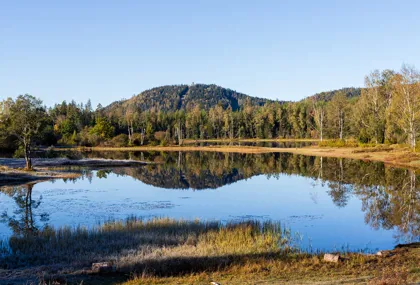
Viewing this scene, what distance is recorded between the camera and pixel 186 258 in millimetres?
12023

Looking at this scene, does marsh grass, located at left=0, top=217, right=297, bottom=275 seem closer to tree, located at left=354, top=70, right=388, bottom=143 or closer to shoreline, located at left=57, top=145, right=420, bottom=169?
shoreline, located at left=57, top=145, right=420, bottom=169

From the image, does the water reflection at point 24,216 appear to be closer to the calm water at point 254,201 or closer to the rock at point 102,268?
the calm water at point 254,201

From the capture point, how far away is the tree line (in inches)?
1535

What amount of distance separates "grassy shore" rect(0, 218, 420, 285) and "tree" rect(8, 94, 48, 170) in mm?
23436

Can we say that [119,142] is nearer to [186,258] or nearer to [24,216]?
[24,216]

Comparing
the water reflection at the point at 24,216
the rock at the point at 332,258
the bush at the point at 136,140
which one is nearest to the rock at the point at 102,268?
the rock at the point at 332,258

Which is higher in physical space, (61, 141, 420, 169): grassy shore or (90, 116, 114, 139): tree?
(90, 116, 114, 139): tree

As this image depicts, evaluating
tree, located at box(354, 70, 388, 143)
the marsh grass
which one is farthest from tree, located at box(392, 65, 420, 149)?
the marsh grass

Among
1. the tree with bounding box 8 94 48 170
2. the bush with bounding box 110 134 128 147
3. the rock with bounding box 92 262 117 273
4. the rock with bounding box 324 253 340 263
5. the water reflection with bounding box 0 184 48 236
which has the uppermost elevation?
the tree with bounding box 8 94 48 170

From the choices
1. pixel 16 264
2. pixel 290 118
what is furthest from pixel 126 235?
pixel 290 118

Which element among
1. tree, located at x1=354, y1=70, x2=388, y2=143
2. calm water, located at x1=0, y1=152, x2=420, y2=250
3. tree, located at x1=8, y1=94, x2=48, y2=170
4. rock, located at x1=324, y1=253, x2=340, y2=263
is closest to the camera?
rock, located at x1=324, y1=253, x2=340, y2=263

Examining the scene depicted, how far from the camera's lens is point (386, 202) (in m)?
24.8

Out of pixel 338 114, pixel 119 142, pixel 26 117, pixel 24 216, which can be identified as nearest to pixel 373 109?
pixel 338 114

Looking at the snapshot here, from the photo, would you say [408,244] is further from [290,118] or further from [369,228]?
[290,118]
